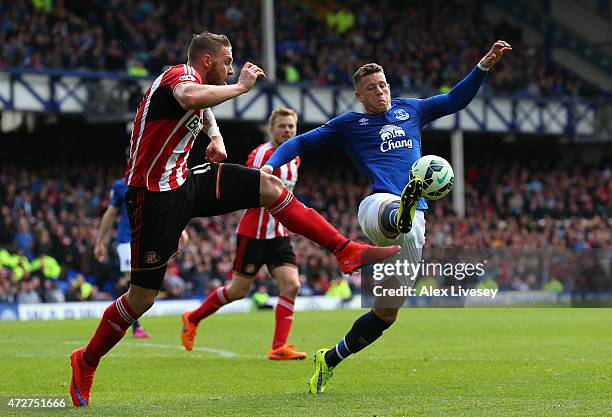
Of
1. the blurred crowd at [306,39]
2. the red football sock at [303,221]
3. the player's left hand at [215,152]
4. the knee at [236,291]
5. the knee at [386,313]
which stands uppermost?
the blurred crowd at [306,39]

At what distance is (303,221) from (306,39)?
2841 centimetres

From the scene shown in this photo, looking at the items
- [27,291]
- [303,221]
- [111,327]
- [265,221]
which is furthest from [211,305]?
[27,291]

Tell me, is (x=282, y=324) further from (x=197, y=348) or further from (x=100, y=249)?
(x=100, y=249)

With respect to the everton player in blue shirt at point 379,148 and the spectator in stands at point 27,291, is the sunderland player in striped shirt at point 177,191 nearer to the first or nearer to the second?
the everton player in blue shirt at point 379,148

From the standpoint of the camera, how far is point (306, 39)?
116 feet

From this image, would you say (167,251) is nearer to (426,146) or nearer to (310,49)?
(310,49)

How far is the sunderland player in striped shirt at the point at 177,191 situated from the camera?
24.0 feet

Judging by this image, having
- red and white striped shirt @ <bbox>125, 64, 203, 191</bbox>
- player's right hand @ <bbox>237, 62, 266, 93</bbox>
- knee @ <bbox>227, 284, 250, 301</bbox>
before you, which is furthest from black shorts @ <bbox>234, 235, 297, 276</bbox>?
player's right hand @ <bbox>237, 62, 266, 93</bbox>

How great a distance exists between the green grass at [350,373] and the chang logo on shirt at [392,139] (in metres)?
1.81

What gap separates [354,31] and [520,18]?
9760mm

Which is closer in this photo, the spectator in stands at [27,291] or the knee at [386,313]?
the knee at [386,313]

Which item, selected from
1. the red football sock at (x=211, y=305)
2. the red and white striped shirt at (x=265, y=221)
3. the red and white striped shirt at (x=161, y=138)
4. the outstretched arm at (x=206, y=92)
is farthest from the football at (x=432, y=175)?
the red football sock at (x=211, y=305)

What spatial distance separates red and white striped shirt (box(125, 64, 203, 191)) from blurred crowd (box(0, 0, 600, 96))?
69.8 feet

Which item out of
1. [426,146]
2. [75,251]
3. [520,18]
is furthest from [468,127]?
[75,251]
